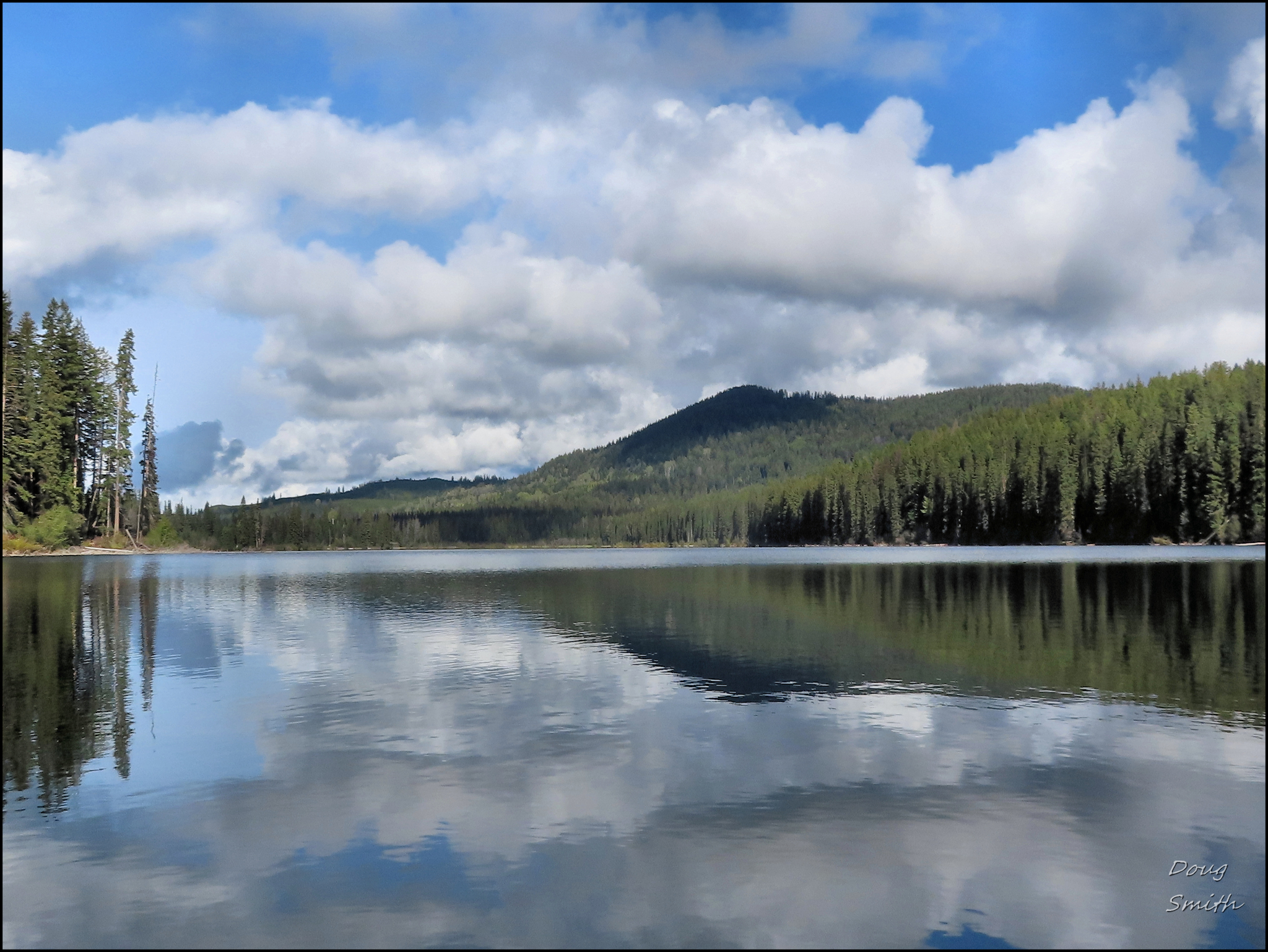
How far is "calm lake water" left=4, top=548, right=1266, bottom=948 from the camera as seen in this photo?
12.0 metres

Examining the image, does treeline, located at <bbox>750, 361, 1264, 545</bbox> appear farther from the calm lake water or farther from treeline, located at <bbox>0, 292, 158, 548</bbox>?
treeline, located at <bbox>0, 292, 158, 548</bbox>

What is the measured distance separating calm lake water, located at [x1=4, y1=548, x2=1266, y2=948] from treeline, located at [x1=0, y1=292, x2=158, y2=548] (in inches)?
4043

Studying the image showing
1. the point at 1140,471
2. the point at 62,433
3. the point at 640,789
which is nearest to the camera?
the point at 640,789

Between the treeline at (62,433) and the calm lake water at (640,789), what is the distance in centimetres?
10269

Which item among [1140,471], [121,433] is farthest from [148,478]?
[1140,471]

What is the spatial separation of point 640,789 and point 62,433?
146790mm

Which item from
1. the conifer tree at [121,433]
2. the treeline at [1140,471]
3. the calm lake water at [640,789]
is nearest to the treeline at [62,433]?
the conifer tree at [121,433]

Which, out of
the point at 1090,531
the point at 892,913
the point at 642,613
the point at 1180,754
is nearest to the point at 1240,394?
the point at 1090,531

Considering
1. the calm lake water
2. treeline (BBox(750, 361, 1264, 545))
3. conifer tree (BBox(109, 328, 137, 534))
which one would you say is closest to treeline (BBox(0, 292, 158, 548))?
conifer tree (BBox(109, 328, 137, 534))

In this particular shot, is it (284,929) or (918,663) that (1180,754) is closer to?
(918,663)

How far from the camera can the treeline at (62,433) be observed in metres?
126

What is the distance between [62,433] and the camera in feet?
447

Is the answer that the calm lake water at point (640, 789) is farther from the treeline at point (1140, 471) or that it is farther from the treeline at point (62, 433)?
the treeline at point (1140, 471)

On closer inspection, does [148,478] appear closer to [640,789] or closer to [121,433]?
[121,433]
